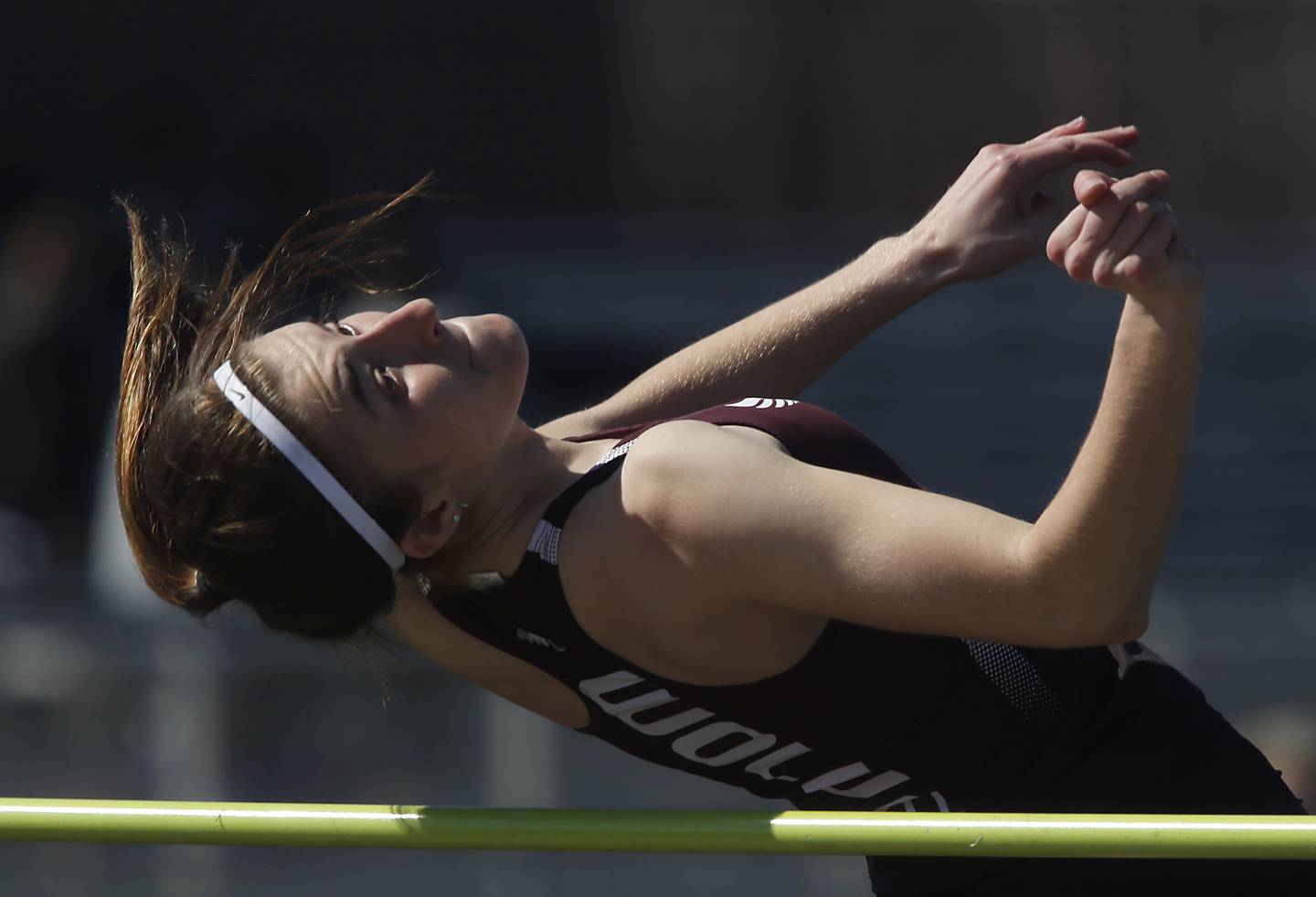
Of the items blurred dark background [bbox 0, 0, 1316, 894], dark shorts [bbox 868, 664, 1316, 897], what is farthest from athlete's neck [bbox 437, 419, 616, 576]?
blurred dark background [bbox 0, 0, 1316, 894]

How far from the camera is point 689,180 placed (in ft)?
30.5

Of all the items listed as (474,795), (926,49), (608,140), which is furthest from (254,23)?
(474,795)

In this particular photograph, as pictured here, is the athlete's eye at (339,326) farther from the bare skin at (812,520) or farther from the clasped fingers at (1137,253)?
the clasped fingers at (1137,253)

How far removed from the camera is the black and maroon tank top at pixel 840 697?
1656 mm

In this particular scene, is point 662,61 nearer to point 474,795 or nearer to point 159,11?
point 159,11

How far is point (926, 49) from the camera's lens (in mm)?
9031

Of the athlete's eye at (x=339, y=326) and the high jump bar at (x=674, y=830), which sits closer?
the high jump bar at (x=674, y=830)

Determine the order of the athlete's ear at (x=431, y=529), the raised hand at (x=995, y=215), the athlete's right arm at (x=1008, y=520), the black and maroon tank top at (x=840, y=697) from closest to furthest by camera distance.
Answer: the athlete's right arm at (x=1008, y=520) → the black and maroon tank top at (x=840, y=697) → the athlete's ear at (x=431, y=529) → the raised hand at (x=995, y=215)

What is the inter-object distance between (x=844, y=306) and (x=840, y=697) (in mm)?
643

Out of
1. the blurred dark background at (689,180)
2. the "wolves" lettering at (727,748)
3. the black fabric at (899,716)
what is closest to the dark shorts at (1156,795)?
the black fabric at (899,716)

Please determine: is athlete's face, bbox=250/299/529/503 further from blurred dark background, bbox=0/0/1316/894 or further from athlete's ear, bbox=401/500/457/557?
blurred dark background, bbox=0/0/1316/894

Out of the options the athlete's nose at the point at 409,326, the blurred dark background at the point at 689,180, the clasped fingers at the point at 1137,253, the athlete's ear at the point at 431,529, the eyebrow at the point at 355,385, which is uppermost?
the clasped fingers at the point at 1137,253

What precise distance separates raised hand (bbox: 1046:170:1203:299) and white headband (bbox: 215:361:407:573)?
2.57ft

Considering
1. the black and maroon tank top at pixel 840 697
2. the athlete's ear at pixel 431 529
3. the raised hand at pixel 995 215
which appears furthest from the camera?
the raised hand at pixel 995 215
